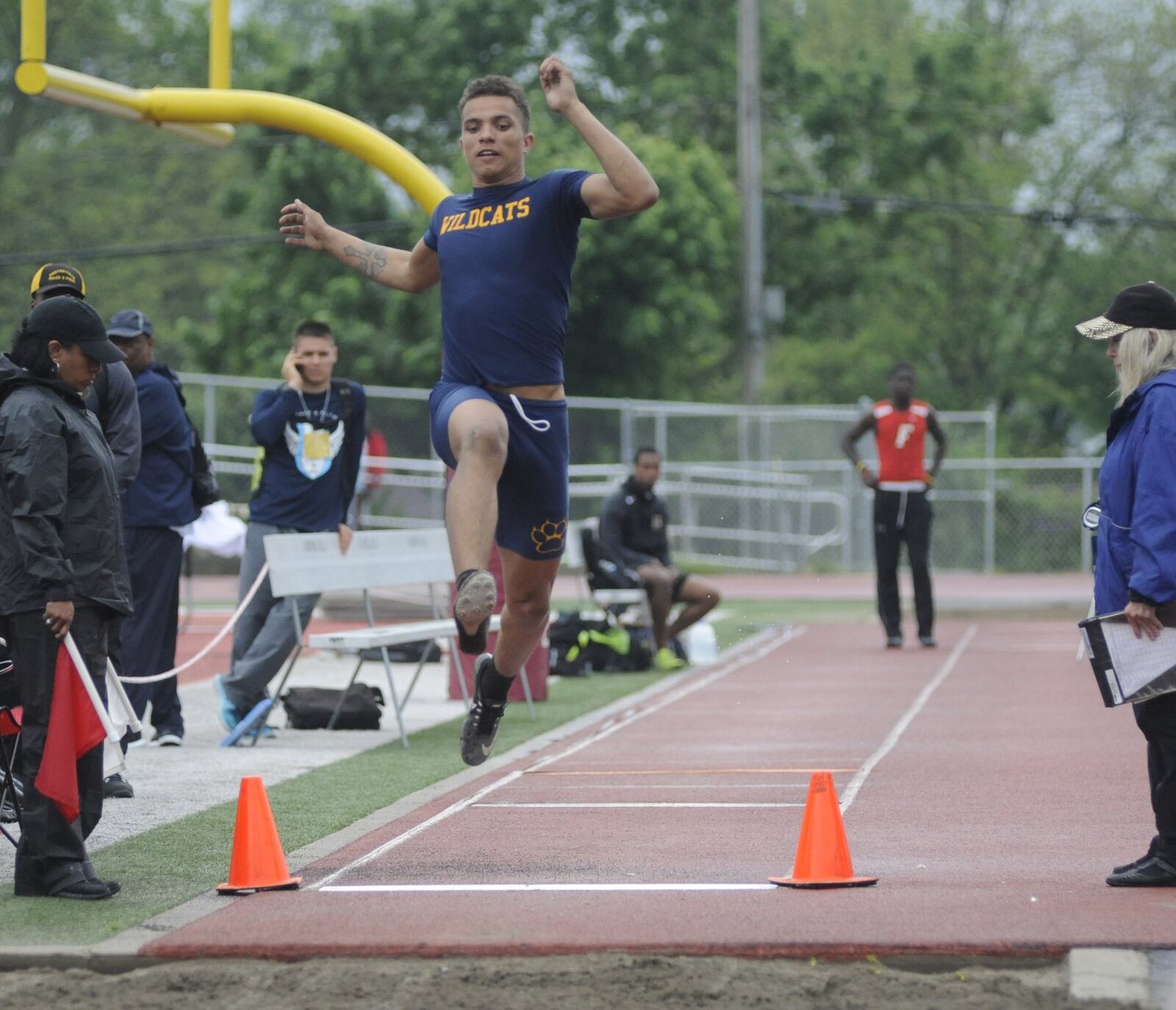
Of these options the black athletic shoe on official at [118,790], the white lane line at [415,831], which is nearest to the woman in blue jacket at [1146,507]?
the white lane line at [415,831]

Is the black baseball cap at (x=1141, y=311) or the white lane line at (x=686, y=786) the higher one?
the black baseball cap at (x=1141, y=311)

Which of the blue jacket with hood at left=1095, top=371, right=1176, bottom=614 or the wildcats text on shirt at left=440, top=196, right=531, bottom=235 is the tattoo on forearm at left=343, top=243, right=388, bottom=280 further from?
the blue jacket with hood at left=1095, top=371, right=1176, bottom=614

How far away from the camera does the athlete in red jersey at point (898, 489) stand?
17312 millimetres

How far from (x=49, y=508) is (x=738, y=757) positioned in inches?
195

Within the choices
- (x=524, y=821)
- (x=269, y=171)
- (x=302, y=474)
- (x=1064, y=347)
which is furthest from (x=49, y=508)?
(x=1064, y=347)

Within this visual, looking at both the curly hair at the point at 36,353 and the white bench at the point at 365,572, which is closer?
the curly hair at the point at 36,353

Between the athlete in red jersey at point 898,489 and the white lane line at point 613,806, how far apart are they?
29.1ft

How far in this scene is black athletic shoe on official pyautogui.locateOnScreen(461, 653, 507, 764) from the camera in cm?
746

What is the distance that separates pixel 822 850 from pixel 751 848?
0.91m

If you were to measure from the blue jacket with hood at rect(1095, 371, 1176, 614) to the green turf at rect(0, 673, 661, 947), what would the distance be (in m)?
3.23

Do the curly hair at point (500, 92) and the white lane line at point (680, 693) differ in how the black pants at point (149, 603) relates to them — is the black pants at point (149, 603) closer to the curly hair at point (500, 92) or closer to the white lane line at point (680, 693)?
the white lane line at point (680, 693)

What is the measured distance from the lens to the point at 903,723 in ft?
39.3

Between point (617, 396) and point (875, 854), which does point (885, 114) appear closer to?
point (617, 396)

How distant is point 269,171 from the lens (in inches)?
1436
